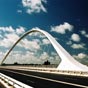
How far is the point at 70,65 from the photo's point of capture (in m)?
59.7

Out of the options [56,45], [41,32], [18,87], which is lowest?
[18,87]

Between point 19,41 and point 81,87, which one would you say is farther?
point 19,41

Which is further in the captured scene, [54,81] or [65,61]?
[65,61]

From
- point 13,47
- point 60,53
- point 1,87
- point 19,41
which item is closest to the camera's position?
point 1,87

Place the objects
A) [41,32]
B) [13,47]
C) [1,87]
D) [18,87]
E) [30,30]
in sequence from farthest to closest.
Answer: [13,47]
[30,30]
[41,32]
[1,87]
[18,87]

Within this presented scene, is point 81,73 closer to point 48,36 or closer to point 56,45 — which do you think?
point 56,45

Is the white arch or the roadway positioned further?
the white arch

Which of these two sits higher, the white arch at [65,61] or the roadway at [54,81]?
the white arch at [65,61]

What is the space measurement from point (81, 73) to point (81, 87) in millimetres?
25255

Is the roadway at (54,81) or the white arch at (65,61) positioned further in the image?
the white arch at (65,61)

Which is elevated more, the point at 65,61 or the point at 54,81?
the point at 65,61

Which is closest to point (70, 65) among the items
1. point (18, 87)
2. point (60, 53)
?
point (60, 53)

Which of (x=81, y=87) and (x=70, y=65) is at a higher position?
(x=70, y=65)

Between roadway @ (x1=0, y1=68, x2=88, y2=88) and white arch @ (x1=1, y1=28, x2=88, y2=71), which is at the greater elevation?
white arch @ (x1=1, y1=28, x2=88, y2=71)
